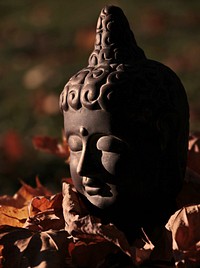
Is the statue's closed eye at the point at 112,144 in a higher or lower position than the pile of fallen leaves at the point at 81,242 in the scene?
higher

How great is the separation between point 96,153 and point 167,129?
0.87ft

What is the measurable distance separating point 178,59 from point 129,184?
4.47 meters

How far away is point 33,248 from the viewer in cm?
238

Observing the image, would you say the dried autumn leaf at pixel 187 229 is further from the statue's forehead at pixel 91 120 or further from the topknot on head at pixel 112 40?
the topknot on head at pixel 112 40

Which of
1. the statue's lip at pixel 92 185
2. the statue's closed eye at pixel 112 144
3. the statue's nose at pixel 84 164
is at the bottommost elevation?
the statue's lip at pixel 92 185

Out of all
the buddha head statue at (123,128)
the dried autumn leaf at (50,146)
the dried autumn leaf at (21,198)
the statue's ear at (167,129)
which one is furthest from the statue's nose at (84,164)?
the dried autumn leaf at (50,146)

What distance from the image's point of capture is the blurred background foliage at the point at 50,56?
4.91m

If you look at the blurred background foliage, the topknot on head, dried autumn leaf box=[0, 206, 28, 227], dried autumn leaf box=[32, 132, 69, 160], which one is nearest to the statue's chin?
dried autumn leaf box=[0, 206, 28, 227]

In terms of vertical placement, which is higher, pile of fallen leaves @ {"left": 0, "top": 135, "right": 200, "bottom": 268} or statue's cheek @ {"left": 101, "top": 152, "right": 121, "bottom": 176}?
statue's cheek @ {"left": 101, "top": 152, "right": 121, "bottom": 176}

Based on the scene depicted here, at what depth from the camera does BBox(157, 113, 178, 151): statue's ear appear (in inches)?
96.5

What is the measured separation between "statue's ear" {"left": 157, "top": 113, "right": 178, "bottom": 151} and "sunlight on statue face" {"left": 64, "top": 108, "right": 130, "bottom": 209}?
0.45 feet

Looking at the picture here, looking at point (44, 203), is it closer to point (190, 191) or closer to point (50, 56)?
point (190, 191)

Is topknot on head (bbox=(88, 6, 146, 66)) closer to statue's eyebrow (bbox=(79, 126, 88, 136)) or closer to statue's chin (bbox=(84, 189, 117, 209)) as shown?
statue's eyebrow (bbox=(79, 126, 88, 136))

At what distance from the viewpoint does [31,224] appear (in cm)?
264
